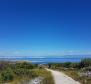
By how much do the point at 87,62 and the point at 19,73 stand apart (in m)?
18.2

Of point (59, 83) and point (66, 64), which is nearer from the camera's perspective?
point (59, 83)

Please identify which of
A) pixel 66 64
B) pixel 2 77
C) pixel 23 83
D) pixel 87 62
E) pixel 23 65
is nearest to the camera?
Result: pixel 23 83

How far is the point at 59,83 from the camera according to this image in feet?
64.2

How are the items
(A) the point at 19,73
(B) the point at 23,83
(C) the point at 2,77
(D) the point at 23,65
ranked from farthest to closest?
(D) the point at 23,65, (A) the point at 19,73, (C) the point at 2,77, (B) the point at 23,83

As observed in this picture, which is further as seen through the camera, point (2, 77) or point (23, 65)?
point (23, 65)

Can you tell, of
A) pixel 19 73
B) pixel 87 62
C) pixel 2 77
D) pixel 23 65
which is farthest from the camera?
pixel 23 65

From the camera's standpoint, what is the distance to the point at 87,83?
19.3 metres

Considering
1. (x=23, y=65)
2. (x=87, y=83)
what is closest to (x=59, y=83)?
(x=87, y=83)

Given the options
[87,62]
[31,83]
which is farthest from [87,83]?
[87,62]

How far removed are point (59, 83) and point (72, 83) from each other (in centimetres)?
103

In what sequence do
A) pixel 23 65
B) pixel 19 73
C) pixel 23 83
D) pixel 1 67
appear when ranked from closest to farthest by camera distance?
pixel 23 83 < pixel 19 73 < pixel 1 67 < pixel 23 65

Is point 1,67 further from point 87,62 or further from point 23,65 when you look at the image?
point 87,62

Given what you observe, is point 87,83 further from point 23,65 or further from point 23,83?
point 23,65

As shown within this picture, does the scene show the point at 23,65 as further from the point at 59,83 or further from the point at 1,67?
the point at 59,83
